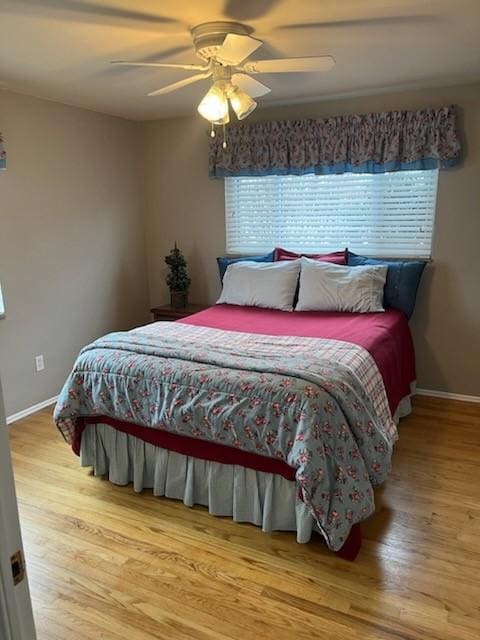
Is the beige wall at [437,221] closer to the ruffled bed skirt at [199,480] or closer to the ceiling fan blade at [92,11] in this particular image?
the ceiling fan blade at [92,11]

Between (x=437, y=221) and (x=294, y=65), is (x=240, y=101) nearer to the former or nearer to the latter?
(x=294, y=65)

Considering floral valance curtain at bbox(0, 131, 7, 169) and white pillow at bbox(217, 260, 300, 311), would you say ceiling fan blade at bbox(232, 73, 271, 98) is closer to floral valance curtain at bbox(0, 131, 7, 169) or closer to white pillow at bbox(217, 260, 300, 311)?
white pillow at bbox(217, 260, 300, 311)

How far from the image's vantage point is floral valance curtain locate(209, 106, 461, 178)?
10.9 feet

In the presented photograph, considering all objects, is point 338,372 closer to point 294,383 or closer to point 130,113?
point 294,383

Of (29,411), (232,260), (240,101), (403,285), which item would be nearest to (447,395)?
(403,285)

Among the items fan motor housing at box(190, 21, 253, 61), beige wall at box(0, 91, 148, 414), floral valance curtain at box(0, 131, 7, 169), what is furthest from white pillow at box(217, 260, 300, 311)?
floral valance curtain at box(0, 131, 7, 169)

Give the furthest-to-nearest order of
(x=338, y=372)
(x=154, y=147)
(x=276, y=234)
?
(x=154, y=147)
(x=276, y=234)
(x=338, y=372)

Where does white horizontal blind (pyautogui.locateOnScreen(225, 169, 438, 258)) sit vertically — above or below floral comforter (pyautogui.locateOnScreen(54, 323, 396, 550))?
above

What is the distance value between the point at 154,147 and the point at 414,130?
7.62 feet

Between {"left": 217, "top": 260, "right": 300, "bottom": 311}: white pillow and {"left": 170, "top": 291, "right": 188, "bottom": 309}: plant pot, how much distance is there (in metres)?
0.63

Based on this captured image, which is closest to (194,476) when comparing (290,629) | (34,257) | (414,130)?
(290,629)

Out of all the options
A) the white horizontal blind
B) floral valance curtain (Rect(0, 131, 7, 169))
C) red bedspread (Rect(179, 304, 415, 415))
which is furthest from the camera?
the white horizontal blind

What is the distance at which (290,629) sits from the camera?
1.71 meters

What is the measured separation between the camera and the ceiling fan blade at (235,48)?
196 cm
